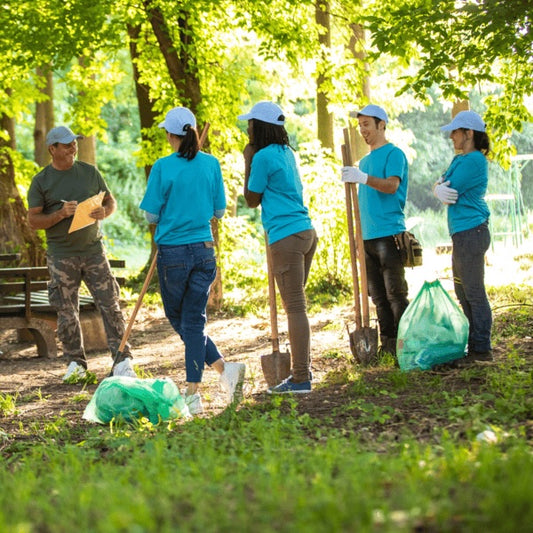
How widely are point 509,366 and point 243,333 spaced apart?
176 inches

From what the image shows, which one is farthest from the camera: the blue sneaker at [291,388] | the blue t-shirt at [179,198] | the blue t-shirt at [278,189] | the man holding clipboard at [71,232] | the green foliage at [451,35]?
the man holding clipboard at [71,232]

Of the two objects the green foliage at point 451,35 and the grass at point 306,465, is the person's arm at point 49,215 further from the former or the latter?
the green foliage at point 451,35

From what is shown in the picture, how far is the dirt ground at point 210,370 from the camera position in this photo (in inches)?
226

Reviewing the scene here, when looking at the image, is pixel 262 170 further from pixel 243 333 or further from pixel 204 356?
pixel 243 333

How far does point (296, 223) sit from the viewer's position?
5.95 metres

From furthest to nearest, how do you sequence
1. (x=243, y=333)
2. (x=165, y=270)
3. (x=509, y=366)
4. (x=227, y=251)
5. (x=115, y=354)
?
(x=227, y=251) < (x=243, y=333) < (x=115, y=354) < (x=509, y=366) < (x=165, y=270)

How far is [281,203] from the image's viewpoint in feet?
19.5

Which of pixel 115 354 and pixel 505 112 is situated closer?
pixel 115 354

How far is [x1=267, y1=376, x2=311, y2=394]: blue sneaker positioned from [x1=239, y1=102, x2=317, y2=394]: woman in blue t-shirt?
20 cm

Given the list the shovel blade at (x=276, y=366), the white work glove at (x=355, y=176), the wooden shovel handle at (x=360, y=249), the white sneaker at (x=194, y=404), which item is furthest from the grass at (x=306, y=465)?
the white work glove at (x=355, y=176)

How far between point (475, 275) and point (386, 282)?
2.43ft

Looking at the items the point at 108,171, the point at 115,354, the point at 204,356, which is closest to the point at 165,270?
the point at 204,356

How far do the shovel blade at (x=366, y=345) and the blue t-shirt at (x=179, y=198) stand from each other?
5.46ft

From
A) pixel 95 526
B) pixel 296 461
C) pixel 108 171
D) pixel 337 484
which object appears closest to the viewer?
pixel 95 526
